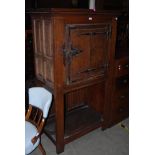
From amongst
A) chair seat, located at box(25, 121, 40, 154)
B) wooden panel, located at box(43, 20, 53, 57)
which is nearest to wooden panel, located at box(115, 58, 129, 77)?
wooden panel, located at box(43, 20, 53, 57)

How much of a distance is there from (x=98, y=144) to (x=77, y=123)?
0.34 m

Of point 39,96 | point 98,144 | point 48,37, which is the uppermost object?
point 48,37

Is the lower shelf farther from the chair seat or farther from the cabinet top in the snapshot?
the cabinet top

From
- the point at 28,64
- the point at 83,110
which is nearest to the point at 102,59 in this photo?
the point at 83,110

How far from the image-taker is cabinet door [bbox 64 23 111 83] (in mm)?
1636

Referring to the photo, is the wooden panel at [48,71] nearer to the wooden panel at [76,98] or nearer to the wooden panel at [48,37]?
the wooden panel at [48,37]

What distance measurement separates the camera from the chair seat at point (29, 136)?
146 cm

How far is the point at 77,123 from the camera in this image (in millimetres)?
2223

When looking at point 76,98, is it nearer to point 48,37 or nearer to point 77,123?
point 77,123

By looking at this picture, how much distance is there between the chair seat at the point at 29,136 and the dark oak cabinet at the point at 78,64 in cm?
25

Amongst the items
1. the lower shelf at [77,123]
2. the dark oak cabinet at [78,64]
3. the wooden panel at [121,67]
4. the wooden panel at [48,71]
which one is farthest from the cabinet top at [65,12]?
the lower shelf at [77,123]

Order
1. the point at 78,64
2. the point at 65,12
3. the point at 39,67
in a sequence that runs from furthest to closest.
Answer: the point at 39,67 < the point at 78,64 < the point at 65,12

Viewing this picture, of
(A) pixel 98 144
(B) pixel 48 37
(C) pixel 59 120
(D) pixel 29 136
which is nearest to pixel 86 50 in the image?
(B) pixel 48 37

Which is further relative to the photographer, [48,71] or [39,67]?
[39,67]
